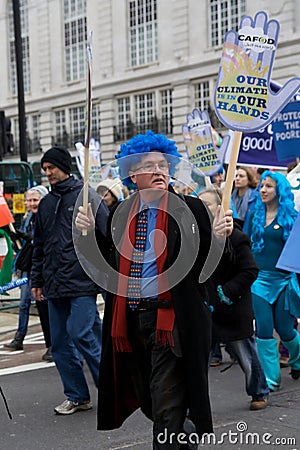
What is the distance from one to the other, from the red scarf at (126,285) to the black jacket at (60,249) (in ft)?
4.68

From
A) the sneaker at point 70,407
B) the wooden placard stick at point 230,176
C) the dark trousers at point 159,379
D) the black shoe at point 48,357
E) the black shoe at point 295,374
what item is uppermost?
the wooden placard stick at point 230,176

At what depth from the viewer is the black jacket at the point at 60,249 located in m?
5.59

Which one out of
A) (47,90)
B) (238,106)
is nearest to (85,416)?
(238,106)

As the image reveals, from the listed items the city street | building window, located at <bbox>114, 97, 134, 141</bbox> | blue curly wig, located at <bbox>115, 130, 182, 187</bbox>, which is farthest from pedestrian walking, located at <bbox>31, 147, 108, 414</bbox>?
building window, located at <bbox>114, 97, 134, 141</bbox>

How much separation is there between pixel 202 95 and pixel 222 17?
334 centimetres

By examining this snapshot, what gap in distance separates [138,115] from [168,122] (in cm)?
208

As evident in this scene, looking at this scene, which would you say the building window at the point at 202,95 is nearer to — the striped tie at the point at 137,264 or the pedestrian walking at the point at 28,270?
the pedestrian walking at the point at 28,270

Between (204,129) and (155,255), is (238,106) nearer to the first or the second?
(155,255)

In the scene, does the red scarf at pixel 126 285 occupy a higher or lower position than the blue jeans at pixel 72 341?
higher

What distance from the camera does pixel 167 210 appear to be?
4074 millimetres

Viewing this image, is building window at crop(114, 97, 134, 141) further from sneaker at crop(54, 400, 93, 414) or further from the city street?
sneaker at crop(54, 400, 93, 414)

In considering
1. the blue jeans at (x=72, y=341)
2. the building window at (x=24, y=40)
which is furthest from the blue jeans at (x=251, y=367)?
the building window at (x=24, y=40)

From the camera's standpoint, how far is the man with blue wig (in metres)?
3.97

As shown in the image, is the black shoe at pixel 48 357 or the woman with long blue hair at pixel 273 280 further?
the black shoe at pixel 48 357
